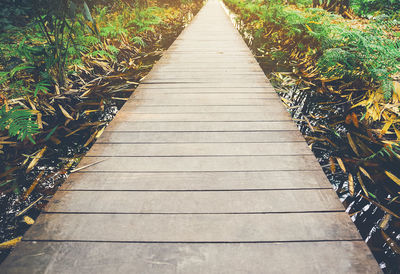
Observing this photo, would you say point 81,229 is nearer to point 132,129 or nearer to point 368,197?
point 132,129

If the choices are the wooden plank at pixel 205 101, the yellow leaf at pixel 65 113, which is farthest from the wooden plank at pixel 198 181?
the yellow leaf at pixel 65 113

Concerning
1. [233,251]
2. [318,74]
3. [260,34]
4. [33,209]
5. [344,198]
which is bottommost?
[33,209]

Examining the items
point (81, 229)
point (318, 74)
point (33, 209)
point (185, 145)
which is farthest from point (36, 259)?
point (318, 74)

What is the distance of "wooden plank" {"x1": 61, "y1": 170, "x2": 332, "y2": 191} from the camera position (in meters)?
1.37

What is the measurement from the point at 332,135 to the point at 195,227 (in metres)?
1.89

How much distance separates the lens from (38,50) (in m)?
2.68

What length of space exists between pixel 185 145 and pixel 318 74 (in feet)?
9.36

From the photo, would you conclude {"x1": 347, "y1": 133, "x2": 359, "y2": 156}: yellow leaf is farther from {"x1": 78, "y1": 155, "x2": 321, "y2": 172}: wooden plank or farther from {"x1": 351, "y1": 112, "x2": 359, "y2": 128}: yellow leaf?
{"x1": 78, "y1": 155, "x2": 321, "y2": 172}: wooden plank

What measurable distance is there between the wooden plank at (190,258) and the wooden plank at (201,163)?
57 centimetres

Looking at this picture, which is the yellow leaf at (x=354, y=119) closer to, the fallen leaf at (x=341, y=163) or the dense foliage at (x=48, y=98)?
the fallen leaf at (x=341, y=163)

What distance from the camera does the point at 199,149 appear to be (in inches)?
67.2

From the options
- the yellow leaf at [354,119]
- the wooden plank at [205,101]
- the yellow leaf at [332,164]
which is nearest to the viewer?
the yellow leaf at [332,164]

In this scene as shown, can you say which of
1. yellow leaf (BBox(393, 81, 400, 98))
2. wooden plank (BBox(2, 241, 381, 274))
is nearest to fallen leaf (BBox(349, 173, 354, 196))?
wooden plank (BBox(2, 241, 381, 274))

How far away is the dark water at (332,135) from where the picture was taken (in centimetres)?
130
